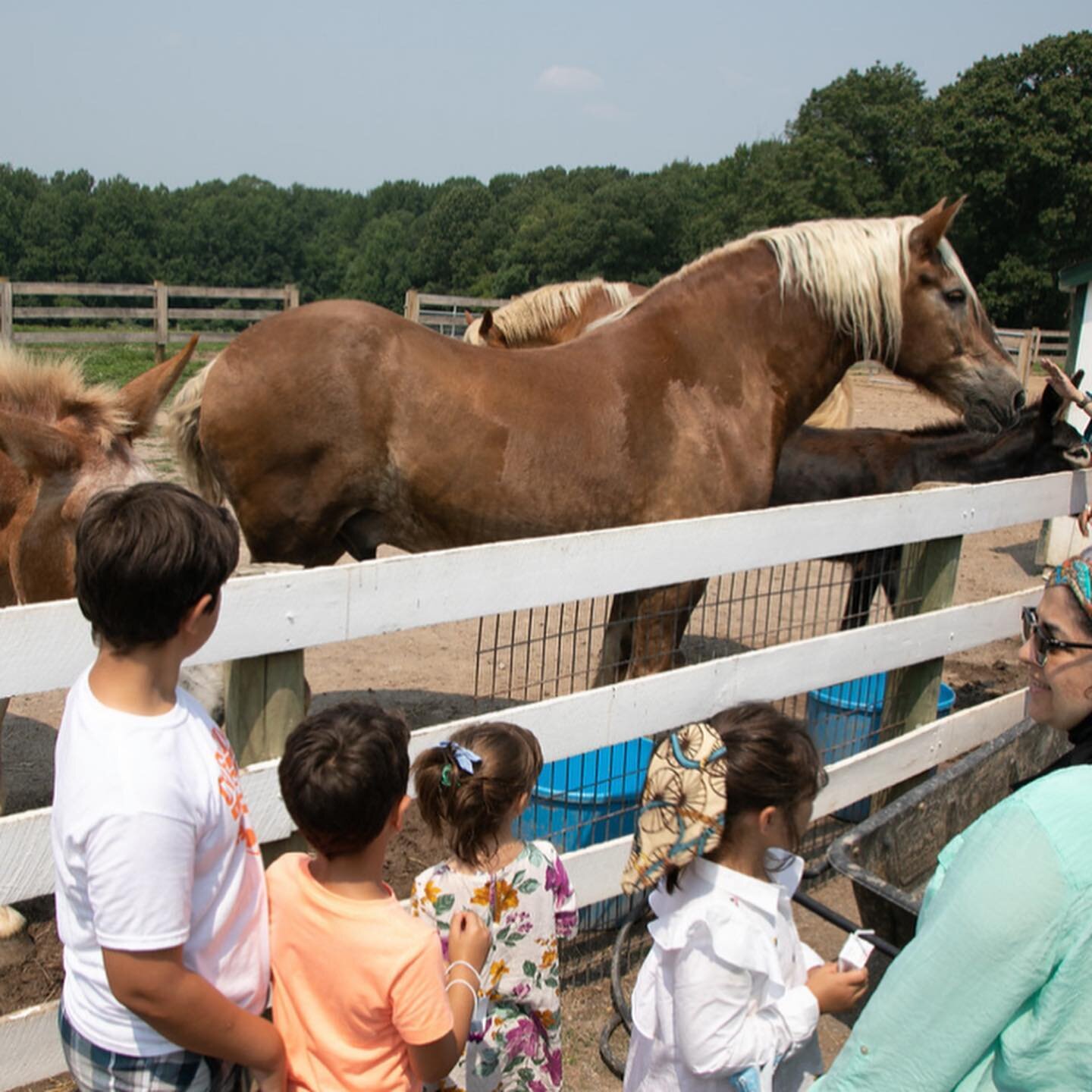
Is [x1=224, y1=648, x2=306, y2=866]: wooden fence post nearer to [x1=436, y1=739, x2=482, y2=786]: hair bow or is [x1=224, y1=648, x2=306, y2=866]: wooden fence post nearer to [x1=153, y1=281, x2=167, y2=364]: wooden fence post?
[x1=436, y1=739, x2=482, y2=786]: hair bow

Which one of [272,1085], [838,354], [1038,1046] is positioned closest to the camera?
[1038,1046]

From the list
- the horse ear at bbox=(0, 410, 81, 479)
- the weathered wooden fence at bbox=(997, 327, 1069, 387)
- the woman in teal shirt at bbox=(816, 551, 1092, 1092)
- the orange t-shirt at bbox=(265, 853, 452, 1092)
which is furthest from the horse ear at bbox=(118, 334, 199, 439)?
the weathered wooden fence at bbox=(997, 327, 1069, 387)

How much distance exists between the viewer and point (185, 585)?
1.26m

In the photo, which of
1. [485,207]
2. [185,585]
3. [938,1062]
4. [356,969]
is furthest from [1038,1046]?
[485,207]

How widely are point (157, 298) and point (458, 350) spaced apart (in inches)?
597

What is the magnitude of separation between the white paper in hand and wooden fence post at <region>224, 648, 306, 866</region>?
111 cm

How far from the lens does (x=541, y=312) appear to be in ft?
23.2

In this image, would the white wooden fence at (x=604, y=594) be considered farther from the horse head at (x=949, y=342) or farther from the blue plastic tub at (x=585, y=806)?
the horse head at (x=949, y=342)

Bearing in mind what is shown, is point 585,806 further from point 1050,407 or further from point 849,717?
point 1050,407

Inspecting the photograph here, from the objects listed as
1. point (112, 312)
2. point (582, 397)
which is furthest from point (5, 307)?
point (582, 397)

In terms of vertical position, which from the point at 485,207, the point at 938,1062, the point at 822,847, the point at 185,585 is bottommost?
the point at 822,847

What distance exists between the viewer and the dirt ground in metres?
2.72

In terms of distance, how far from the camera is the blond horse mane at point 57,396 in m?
2.74

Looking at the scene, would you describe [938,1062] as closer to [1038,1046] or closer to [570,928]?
[1038,1046]
